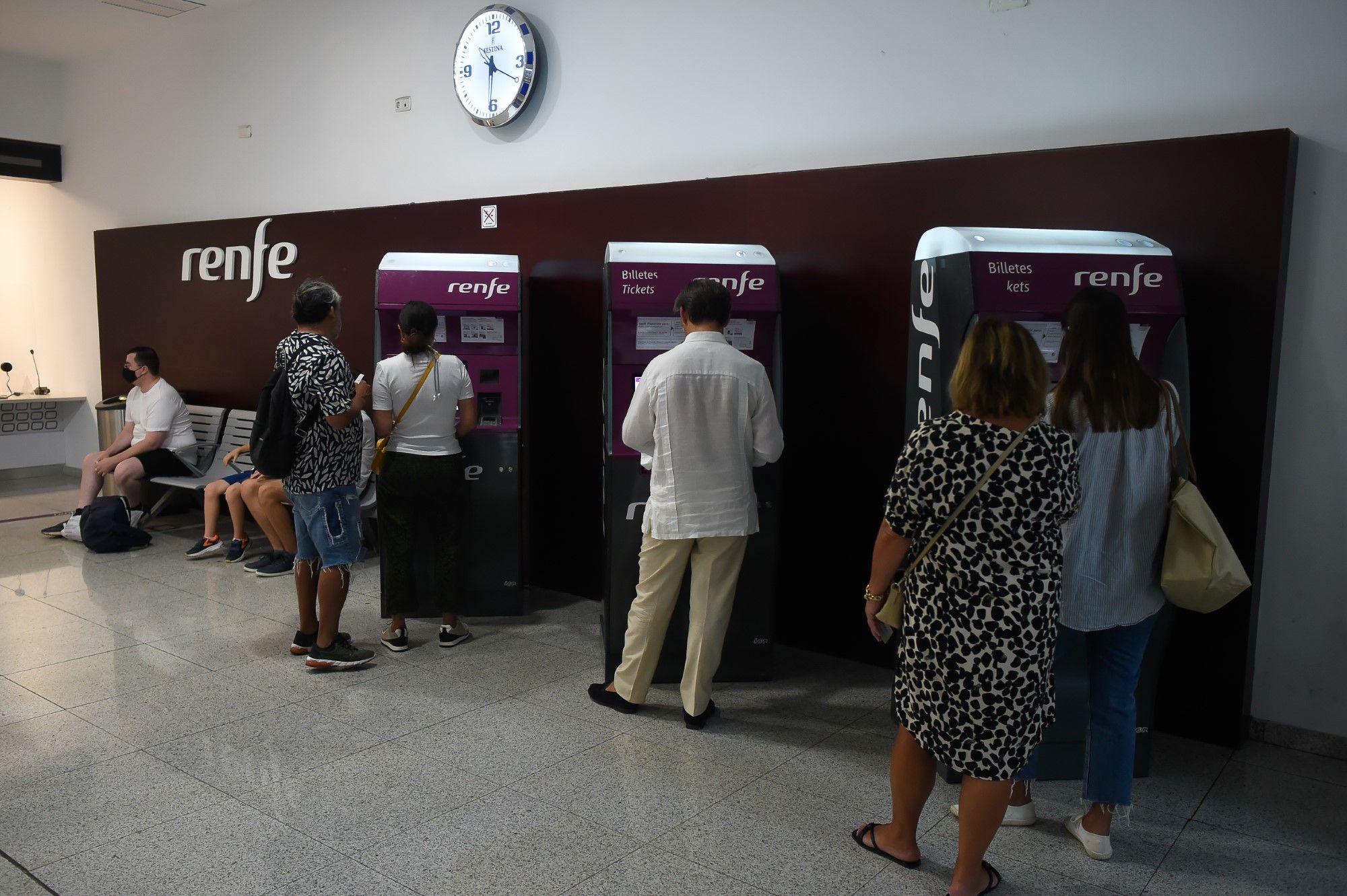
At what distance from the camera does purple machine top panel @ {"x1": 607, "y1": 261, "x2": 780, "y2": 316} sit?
3686 millimetres

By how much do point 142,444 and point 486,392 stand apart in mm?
3103

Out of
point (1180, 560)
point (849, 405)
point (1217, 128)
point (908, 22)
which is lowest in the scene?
point (1180, 560)

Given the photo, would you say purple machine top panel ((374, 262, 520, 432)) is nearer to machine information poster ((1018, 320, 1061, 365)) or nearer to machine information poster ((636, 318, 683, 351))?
machine information poster ((636, 318, 683, 351))

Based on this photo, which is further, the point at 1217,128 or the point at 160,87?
the point at 160,87

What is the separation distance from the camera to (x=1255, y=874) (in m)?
2.52

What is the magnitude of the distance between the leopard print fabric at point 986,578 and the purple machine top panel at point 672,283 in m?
1.61

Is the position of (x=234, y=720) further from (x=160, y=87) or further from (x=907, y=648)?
(x=160, y=87)

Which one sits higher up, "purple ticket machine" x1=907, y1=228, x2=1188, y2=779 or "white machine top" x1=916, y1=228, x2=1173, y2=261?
"white machine top" x1=916, y1=228, x2=1173, y2=261

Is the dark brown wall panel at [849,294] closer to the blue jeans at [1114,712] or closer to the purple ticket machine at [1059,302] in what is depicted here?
the purple ticket machine at [1059,302]

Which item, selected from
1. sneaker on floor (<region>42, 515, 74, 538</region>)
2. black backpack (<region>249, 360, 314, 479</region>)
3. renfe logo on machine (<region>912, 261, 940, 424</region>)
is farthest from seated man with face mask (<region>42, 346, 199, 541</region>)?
renfe logo on machine (<region>912, 261, 940, 424</region>)

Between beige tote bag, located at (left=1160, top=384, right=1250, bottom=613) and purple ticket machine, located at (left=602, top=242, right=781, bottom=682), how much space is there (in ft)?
4.92

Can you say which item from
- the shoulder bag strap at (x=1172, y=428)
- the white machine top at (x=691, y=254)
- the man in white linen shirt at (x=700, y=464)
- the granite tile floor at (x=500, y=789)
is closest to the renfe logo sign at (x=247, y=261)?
the granite tile floor at (x=500, y=789)

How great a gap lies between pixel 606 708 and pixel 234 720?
130cm

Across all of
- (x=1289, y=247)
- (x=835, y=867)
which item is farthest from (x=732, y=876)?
(x=1289, y=247)
